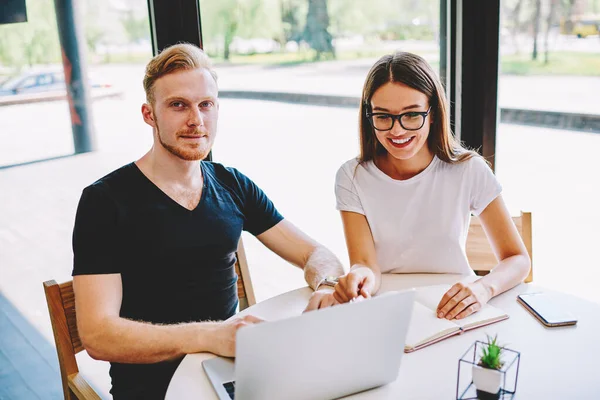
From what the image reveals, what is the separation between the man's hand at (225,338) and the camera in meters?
1.27

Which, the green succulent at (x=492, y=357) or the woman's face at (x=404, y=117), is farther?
the woman's face at (x=404, y=117)

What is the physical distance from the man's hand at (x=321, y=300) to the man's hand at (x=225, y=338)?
7.7 inches

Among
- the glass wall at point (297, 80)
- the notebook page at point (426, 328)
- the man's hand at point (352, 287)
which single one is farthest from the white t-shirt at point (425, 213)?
the glass wall at point (297, 80)

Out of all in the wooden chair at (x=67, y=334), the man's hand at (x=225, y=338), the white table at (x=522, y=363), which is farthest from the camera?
the wooden chair at (x=67, y=334)

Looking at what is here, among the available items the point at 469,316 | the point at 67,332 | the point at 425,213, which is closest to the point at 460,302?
the point at 469,316

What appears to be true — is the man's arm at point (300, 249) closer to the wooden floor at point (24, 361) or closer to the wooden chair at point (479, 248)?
the wooden chair at point (479, 248)

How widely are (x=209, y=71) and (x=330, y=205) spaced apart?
62.9 inches

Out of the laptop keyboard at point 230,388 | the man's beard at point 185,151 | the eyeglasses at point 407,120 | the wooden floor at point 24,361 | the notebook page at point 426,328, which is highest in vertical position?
the eyeglasses at point 407,120

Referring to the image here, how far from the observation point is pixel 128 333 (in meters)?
1.38

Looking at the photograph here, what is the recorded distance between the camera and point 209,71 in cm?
170

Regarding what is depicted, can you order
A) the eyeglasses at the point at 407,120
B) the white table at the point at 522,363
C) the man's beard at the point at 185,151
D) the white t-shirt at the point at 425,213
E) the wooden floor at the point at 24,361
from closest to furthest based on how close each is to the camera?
the white table at the point at 522,363 → the man's beard at the point at 185,151 → the eyeglasses at the point at 407,120 → the white t-shirt at the point at 425,213 → the wooden floor at the point at 24,361

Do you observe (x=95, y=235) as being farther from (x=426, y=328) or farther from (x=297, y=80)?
(x=297, y=80)

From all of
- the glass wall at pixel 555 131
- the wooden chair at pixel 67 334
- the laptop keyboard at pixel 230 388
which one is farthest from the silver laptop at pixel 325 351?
the glass wall at pixel 555 131

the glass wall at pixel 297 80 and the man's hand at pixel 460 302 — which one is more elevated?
the glass wall at pixel 297 80
